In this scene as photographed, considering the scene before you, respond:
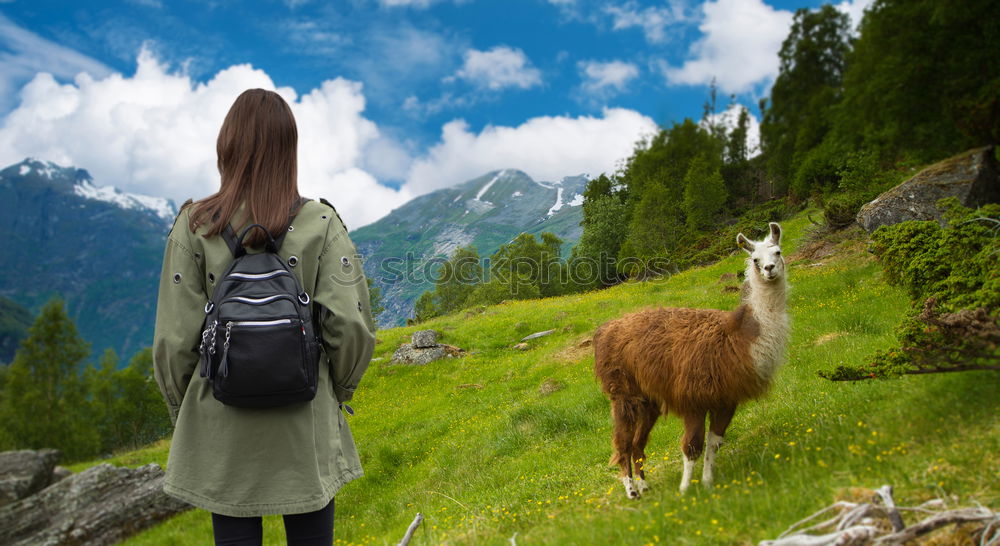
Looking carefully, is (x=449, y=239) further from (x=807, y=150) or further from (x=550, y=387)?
(x=807, y=150)

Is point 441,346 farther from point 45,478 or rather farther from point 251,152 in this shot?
point 251,152

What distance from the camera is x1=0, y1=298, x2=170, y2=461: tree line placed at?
51.6 meters

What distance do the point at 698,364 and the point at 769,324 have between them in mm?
844

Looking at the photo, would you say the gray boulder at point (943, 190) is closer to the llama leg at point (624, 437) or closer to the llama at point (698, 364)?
the llama at point (698, 364)

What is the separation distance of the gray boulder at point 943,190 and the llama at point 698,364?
38.1 ft

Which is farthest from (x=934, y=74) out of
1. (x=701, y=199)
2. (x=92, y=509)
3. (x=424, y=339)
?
(x=92, y=509)

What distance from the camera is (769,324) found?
19.3 ft

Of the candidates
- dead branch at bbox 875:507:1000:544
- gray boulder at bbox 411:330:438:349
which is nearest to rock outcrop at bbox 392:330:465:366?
gray boulder at bbox 411:330:438:349

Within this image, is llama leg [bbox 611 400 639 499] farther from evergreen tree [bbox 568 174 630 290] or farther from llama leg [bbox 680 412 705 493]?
evergreen tree [bbox 568 174 630 290]

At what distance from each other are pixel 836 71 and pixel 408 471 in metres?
61.8

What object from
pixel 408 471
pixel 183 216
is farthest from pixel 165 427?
pixel 183 216

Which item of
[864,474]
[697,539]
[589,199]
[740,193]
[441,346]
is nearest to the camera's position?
[697,539]

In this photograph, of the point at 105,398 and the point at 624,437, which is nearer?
the point at 624,437

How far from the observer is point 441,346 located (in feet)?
76.0
